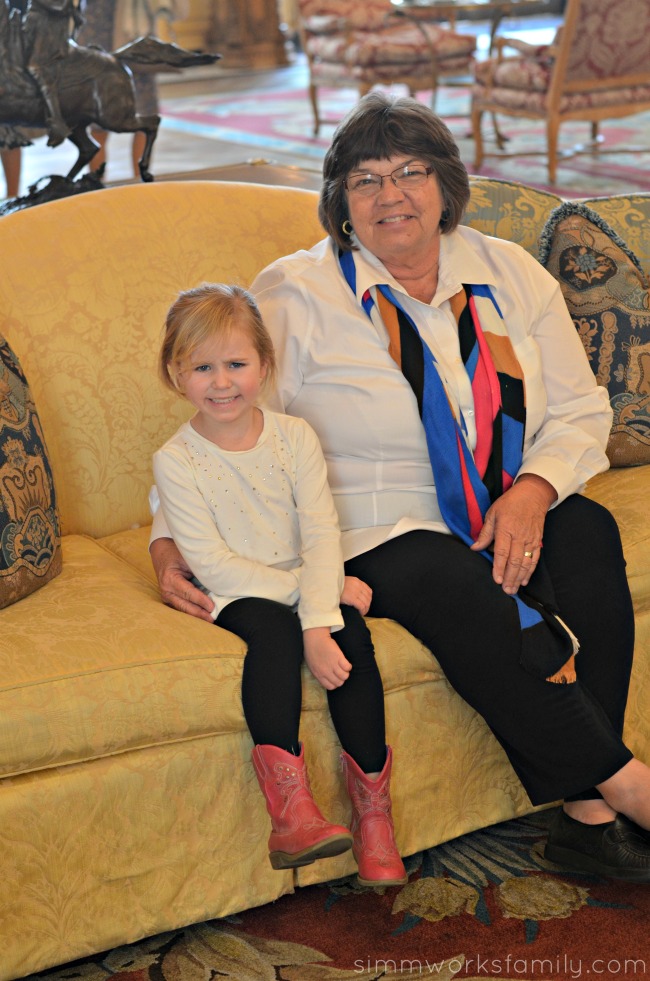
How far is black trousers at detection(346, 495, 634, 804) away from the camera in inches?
68.2

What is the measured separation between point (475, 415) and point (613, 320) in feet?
1.54

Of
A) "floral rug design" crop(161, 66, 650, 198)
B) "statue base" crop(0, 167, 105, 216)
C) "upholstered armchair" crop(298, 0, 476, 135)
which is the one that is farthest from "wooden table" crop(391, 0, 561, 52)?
"statue base" crop(0, 167, 105, 216)

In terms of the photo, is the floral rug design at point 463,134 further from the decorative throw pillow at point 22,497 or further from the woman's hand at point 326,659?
the woman's hand at point 326,659

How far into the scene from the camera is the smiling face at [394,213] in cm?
193

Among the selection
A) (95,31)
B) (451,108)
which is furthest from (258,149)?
(451,108)

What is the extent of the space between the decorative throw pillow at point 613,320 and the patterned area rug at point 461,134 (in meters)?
4.07

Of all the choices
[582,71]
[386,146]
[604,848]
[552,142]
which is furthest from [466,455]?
[582,71]

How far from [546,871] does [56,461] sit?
1136mm

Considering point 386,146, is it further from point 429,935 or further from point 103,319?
point 429,935

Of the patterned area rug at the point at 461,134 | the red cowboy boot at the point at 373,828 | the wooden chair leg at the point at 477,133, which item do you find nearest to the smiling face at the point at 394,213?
Answer: the red cowboy boot at the point at 373,828

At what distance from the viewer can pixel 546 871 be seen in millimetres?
1857

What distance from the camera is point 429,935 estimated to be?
1.72m

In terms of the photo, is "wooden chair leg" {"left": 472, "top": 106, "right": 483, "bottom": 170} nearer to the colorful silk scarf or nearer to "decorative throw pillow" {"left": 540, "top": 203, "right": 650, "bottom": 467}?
"decorative throw pillow" {"left": 540, "top": 203, "right": 650, "bottom": 467}

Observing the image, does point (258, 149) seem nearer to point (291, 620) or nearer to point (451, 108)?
point (451, 108)
